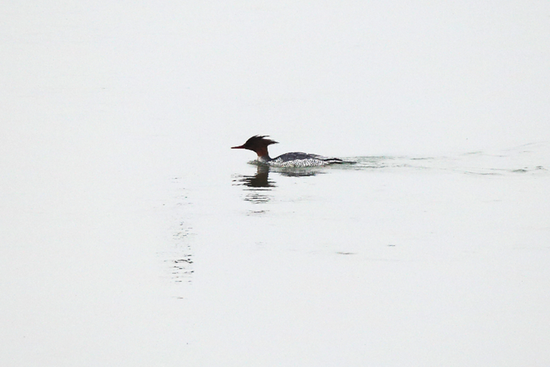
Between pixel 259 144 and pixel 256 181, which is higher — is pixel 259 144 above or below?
above

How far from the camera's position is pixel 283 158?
15375 millimetres

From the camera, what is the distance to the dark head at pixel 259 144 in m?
15.6

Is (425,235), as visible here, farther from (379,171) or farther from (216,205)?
(379,171)

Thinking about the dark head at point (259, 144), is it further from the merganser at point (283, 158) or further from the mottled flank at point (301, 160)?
the mottled flank at point (301, 160)

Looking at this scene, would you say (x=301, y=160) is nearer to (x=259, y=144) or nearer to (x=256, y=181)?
(x=259, y=144)

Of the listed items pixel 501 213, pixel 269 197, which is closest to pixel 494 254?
pixel 501 213

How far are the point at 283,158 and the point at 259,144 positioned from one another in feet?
1.93

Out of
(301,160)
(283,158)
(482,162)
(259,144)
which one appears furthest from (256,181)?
(482,162)

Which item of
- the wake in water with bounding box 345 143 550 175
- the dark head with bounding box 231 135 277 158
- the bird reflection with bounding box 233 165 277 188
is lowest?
the bird reflection with bounding box 233 165 277 188

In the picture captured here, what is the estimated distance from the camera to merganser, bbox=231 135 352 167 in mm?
14953

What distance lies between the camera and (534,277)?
8.62 meters

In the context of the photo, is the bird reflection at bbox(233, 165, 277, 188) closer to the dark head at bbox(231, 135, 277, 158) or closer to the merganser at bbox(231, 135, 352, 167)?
the merganser at bbox(231, 135, 352, 167)

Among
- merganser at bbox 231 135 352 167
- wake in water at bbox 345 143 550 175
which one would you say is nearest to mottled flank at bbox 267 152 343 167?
merganser at bbox 231 135 352 167

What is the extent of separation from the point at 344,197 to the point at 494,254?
128 inches
